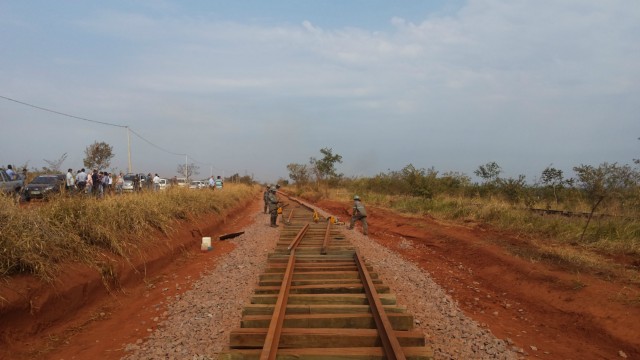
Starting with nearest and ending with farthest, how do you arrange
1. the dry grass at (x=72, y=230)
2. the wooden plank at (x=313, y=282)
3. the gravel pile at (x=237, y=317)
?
the gravel pile at (x=237, y=317)
the dry grass at (x=72, y=230)
the wooden plank at (x=313, y=282)

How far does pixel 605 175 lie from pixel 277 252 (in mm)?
9507

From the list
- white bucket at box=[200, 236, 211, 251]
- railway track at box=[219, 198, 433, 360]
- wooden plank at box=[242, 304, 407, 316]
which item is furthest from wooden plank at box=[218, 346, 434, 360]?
white bucket at box=[200, 236, 211, 251]

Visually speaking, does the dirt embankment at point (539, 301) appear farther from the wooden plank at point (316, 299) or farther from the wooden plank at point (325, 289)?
the wooden plank at point (316, 299)

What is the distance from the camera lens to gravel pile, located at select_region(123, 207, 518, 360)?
458cm

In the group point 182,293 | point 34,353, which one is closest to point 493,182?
point 182,293

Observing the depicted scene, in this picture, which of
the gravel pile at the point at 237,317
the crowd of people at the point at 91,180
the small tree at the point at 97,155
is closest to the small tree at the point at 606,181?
the gravel pile at the point at 237,317

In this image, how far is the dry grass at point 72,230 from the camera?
567 centimetres

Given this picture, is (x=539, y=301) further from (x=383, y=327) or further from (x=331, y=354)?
(x=331, y=354)

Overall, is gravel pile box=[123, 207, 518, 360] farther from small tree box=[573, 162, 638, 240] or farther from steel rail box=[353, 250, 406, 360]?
small tree box=[573, 162, 638, 240]

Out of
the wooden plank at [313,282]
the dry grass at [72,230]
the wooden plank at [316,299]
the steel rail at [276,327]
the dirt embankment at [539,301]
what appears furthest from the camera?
the wooden plank at [313,282]

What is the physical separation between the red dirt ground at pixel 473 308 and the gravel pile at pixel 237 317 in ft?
1.04

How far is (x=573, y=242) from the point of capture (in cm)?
1133

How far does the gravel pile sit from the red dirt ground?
1.04 ft

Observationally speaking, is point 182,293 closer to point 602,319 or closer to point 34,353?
point 34,353
